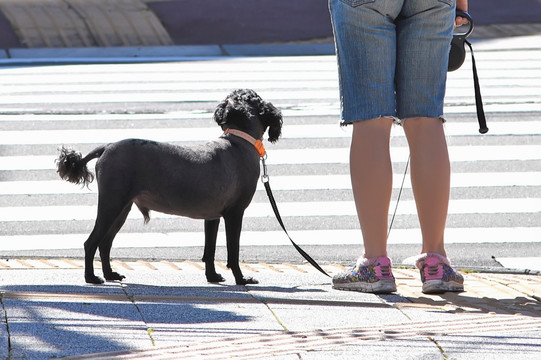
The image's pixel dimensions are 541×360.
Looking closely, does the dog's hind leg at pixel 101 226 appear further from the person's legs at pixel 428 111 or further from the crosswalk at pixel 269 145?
the crosswalk at pixel 269 145

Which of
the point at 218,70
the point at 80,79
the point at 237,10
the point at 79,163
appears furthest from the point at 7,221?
the point at 237,10

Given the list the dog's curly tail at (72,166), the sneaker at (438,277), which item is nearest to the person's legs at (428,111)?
the sneaker at (438,277)

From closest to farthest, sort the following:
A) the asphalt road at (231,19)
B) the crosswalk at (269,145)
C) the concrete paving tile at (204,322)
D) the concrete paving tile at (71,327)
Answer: the concrete paving tile at (71,327), the concrete paving tile at (204,322), the crosswalk at (269,145), the asphalt road at (231,19)

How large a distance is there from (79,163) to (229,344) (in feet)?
6.68

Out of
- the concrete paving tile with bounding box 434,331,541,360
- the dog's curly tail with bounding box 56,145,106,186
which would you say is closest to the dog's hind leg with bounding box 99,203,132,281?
the dog's curly tail with bounding box 56,145,106,186

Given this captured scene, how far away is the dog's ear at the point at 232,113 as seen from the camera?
17.6ft

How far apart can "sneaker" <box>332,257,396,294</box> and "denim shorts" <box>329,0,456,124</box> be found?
671 mm

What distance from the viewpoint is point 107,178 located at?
4.97m

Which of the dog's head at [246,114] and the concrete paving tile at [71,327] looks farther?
the dog's head at [246,114]

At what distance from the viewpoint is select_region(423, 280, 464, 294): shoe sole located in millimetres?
4781

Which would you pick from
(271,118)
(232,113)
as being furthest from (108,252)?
(271,118)

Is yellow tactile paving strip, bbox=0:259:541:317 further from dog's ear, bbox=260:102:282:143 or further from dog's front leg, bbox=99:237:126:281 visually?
dog's ear, bbox=260:102:282:143

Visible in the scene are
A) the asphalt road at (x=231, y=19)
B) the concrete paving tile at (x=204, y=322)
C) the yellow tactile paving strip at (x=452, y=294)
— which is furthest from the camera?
the asphalt road at (x=231, y=19)

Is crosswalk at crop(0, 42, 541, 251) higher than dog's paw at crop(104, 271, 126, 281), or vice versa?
dog's paw at crop(104, 271, 126, 281)
